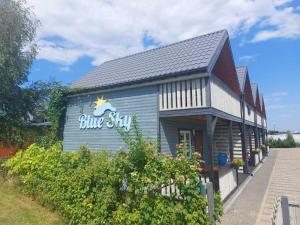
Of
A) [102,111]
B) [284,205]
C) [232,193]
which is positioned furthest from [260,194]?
[102,111]

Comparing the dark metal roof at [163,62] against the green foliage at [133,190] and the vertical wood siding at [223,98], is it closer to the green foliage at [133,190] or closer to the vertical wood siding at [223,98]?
the vertical wood siding at [223,98]

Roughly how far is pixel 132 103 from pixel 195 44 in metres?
3.93

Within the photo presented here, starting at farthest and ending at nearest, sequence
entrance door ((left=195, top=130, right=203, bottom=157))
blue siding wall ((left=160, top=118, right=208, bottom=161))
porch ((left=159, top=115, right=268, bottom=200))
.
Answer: entrance door ((left=195, top=130, right=203, bottom=157)), blue siding wall ((left=160, top=118, right=208, bottom=161)), porch ((left=159, top=115, right=268, bottom=200))

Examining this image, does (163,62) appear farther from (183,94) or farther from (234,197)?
Result: (234,197)

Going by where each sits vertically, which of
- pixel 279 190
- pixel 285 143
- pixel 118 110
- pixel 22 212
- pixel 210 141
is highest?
pixel 118 110

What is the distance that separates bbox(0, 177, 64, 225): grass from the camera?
729 centimetres

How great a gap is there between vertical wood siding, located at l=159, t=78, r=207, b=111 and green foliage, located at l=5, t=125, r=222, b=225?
4.07 metres

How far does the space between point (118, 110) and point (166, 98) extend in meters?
2.71

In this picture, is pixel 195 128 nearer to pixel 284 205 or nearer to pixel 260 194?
pixel 260 194

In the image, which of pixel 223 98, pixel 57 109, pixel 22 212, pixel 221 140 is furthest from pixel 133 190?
pixel 221 140

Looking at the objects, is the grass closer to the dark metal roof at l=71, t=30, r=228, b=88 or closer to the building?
the building

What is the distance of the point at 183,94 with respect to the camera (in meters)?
10.4

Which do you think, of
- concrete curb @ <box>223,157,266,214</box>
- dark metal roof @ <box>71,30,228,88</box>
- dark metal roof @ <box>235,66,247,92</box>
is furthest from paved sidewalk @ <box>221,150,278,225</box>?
dark metal roof @ <box>235,66,247,92</box>

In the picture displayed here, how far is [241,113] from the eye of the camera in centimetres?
1678
